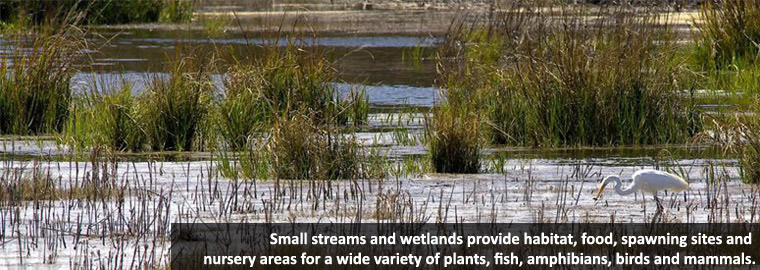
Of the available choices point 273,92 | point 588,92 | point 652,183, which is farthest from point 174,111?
point 652,183

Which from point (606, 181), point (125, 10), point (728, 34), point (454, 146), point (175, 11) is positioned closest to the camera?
point (606, 181)

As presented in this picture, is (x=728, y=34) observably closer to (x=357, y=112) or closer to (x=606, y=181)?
(x=357, y=112)

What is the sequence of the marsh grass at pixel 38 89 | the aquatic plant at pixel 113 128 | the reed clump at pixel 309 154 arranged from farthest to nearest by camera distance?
the marsh grass at pixel 38 89 → the aquatic plant at pixel 113 128 → the reed clump at pixel 309 154

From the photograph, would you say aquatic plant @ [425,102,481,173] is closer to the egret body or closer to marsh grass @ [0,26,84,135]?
the egret body

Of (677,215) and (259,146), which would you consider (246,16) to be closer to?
(259,146)

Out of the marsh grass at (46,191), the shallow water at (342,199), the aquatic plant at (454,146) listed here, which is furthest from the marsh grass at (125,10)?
→ the marsh grass at (46,191)

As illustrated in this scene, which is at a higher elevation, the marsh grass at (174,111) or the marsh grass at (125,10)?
the marsh grass at (174,111)

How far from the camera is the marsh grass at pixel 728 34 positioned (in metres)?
16.5

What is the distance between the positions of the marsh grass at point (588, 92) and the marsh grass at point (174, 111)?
2.02m

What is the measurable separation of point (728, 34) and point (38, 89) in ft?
28.2

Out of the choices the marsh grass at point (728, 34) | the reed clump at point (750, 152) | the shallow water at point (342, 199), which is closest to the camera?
the shallow water at point (342, 199)

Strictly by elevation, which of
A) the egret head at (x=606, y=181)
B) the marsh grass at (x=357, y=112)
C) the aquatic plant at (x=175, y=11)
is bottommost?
the aquatic plant at (x=175, y=11)

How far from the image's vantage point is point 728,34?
55.7 ft

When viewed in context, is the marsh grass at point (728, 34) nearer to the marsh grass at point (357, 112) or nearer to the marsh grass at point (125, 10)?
the marsh grass at point (357, 112)
